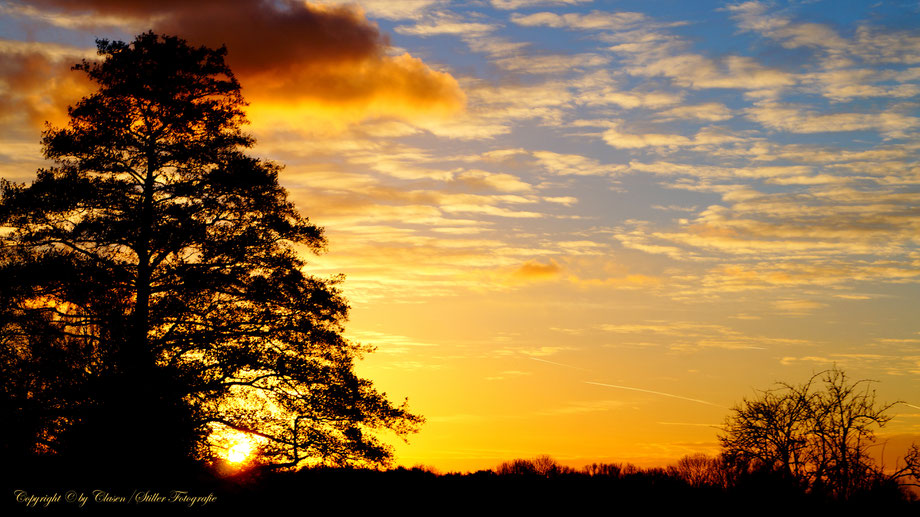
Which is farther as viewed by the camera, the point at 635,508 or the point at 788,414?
the point at 788,414

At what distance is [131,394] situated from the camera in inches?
753

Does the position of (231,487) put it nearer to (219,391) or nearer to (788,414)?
(219,391)

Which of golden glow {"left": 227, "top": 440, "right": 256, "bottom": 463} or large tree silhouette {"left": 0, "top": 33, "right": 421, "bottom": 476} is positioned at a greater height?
large tree silhouette {"left": 0, "top": 33, "right": 421, "bottom": 476}

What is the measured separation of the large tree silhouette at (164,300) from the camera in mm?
19656

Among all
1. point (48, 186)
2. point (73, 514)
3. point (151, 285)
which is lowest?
point (73, 514)

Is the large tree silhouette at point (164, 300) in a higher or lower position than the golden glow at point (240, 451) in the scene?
higher

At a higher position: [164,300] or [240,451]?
[164,300]

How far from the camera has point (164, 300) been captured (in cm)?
2086

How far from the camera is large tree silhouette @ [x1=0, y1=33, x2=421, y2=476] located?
1966 centimetres

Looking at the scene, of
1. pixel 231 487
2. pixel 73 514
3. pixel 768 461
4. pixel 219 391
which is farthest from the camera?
pixel 768 461

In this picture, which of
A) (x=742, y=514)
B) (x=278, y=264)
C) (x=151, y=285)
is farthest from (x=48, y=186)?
(x=742, y=514)

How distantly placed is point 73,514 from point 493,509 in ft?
30.1

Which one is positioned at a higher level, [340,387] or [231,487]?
[340,387]

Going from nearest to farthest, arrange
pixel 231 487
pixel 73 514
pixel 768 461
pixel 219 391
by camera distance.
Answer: pixel 73 514
pixel 231 487
pixel 219 391
pixel 768 461
